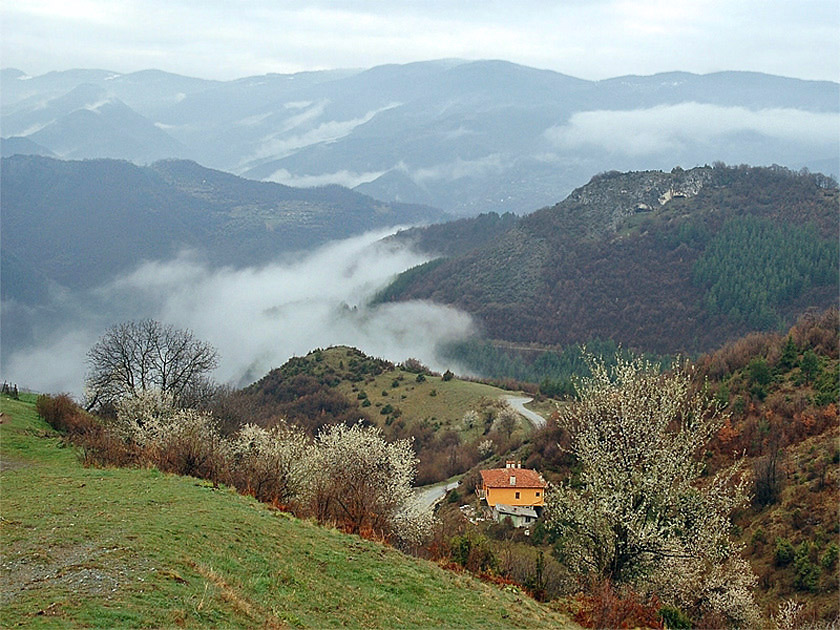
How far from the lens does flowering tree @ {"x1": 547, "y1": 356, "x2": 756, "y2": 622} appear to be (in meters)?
20.4

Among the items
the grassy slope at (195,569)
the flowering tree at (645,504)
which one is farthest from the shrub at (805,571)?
the grassy slope at (195,569)

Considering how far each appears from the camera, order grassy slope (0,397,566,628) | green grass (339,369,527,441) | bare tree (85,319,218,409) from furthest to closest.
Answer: green grass (339,369,527,441), bare tree (85,319,218,409), grassy slope (0,397,566,628)

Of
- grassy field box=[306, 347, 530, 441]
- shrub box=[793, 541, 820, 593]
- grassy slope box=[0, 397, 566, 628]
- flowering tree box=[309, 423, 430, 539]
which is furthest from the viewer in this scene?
grassy field box=[306, 347, 530, 441]

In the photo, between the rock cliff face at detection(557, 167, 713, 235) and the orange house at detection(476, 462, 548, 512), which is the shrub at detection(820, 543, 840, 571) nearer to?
the orange house at detection(476, 462, 548, 512)

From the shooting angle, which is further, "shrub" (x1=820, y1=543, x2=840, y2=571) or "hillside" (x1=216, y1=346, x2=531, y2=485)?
"hillside" (x1=216, y1=346, x2=531, y2=485)

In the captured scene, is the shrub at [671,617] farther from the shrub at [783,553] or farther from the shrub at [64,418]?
the shrub at [64,418]

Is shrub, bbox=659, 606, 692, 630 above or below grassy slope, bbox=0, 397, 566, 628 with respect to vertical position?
below

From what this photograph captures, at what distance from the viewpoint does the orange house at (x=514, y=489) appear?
45844 millimetres

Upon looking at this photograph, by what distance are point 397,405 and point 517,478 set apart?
3905 cm

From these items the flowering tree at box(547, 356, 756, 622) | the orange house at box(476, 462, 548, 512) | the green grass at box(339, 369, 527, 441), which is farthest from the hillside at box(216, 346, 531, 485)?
the flowering tree at box(547, 356, 756, 622)

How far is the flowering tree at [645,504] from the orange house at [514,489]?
900 inches

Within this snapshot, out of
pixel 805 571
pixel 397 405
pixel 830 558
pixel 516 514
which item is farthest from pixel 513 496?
pixel 397 405

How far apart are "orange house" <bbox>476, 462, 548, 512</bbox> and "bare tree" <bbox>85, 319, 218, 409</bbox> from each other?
19630 mm

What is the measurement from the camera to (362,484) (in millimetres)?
27453
